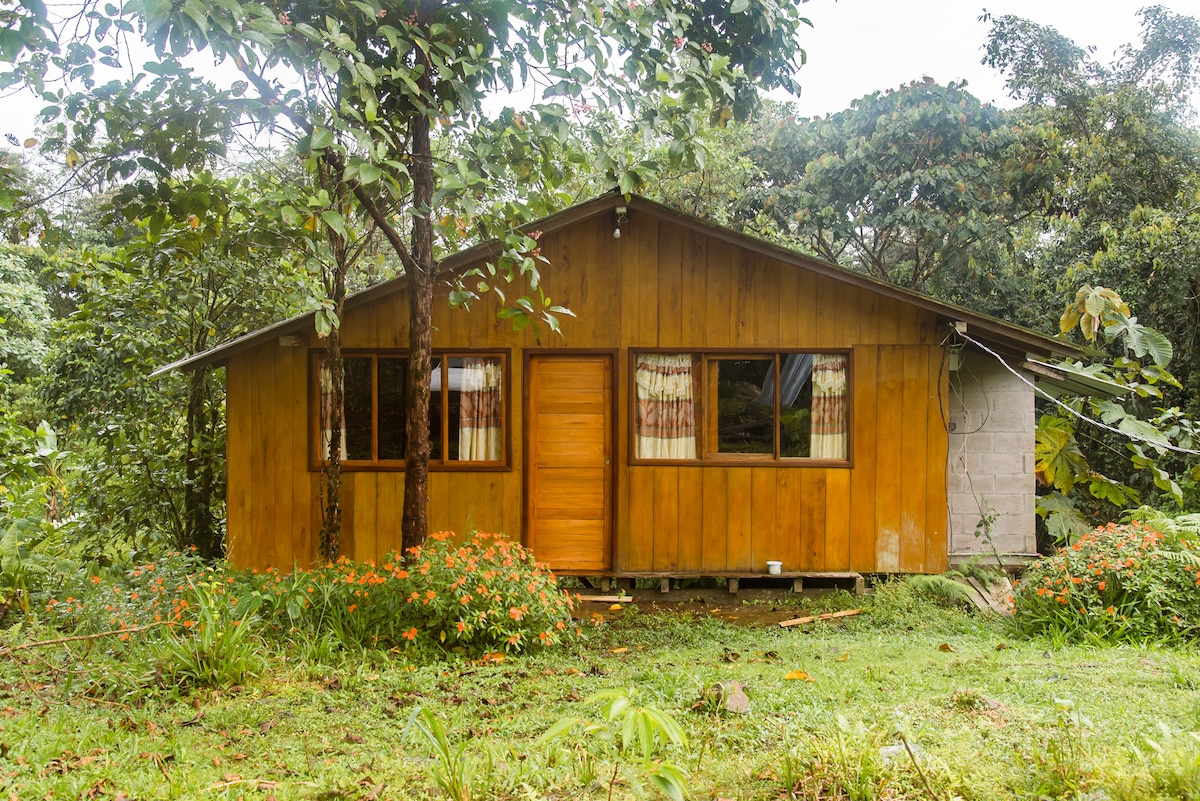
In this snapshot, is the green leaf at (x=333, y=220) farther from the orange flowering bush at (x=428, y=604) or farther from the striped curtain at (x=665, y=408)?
the striped curtain at (x=665, y=408)

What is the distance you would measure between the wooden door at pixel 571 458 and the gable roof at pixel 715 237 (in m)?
1.32

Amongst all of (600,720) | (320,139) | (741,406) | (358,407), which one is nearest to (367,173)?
(320,139)

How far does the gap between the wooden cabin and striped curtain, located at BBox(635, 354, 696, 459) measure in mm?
19

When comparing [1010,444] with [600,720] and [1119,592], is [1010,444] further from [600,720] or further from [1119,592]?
[600,720]

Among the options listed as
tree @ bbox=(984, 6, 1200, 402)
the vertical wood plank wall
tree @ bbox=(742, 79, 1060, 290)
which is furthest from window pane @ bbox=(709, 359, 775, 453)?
tree @ bbox=(984, 6, 1200, 402)

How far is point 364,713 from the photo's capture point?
421cm

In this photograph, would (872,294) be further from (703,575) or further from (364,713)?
(364,713)

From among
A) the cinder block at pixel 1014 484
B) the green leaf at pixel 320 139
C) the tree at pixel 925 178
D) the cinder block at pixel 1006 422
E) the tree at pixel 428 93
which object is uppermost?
the tree at pixel 925 178

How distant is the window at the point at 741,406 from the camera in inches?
296

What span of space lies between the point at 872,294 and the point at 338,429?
517 cm

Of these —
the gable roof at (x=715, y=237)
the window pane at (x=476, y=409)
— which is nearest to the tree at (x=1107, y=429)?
the gable roof at (x=715, y=237)

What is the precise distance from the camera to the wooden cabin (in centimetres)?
745

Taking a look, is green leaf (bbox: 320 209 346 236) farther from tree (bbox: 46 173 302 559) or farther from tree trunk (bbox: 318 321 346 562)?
tree (bbox: 46 173 302 559)

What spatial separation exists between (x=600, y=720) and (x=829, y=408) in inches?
178
